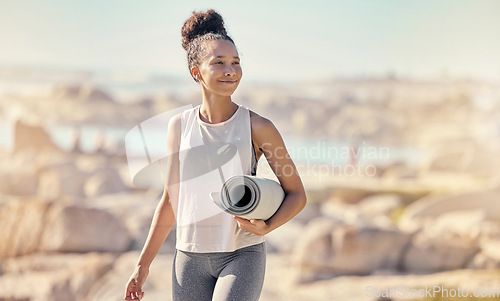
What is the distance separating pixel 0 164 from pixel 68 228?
11.8 meters

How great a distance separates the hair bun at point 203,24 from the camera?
7.18ft

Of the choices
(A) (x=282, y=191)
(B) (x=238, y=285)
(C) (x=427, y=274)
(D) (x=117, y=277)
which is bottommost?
(C) (x=427, y=274)

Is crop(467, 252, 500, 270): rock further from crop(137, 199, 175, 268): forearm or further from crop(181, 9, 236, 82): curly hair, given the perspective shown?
crop(181, 9, 236, 82): curly hair

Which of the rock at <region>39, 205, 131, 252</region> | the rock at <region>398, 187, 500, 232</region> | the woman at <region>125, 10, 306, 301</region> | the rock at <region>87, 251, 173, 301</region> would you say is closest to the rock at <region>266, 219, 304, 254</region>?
the rock at <region>39, 205, 131, 252</region>

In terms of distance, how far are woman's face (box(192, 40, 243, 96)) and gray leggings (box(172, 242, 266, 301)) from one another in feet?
1.94

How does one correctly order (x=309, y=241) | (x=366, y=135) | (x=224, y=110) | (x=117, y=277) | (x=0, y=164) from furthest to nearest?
(x=366, y=135)
(x=0, y=164)
(x=309, y=241)
(x=117, y=277)
(x=224, y=110)

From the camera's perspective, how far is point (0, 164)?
18.5 meters

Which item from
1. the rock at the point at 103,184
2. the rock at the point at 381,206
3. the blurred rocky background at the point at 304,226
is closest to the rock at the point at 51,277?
the blurred rocky background at the point at 304,226

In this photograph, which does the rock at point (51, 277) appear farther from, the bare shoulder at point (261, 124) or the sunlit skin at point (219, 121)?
the bare shoulder at point (261, 124)

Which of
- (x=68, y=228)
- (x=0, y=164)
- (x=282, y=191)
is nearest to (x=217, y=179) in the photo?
(x=282, y=191)

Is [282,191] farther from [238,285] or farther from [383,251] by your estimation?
[383,251]

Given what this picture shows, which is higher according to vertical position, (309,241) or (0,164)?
(0,164)

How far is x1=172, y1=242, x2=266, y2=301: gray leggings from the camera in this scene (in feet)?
6.49

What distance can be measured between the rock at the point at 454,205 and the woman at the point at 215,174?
464 inches
